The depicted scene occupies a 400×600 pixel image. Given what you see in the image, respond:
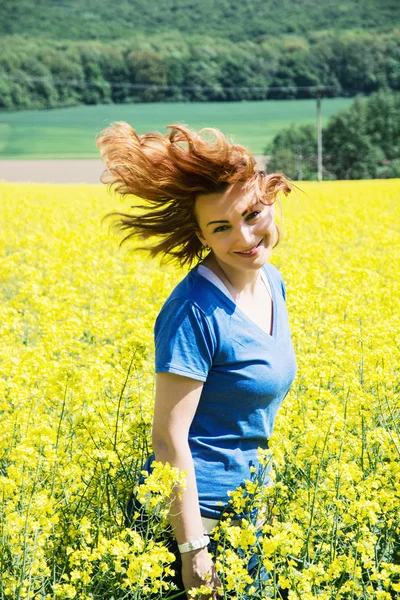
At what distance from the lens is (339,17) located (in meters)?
132

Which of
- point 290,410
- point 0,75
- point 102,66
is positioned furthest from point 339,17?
point 290,410

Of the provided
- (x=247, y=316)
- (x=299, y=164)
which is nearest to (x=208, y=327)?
(x=247, y=316)

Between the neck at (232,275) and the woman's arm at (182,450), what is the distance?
1.19 ft

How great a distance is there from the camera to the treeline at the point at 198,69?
Answer: 259ft

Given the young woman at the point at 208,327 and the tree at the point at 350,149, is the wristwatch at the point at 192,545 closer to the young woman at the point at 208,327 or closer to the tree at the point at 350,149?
the young woman at the point at 208,327

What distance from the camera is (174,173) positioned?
2324 mm

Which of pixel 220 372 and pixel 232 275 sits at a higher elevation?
pixel 232 275

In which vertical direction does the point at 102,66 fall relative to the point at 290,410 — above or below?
above

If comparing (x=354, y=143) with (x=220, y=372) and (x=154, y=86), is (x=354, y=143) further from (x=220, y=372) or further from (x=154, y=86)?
(x=220, y=372)

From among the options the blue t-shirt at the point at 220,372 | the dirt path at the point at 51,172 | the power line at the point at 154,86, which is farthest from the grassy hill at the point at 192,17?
the blue t-shirt at the point at 220,372

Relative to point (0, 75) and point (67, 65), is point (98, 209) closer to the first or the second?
point (0, 75)

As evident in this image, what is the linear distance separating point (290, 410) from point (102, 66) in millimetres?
85794

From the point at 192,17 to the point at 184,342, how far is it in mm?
150782

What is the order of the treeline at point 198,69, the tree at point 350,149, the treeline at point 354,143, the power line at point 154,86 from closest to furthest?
the treeline at point 354,143 → the tree at point 350,149 → the power line at point 154,86 → the treeline at point 198,69
